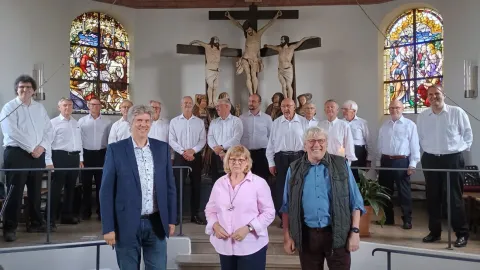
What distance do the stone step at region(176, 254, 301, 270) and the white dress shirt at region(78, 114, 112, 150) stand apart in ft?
7.03

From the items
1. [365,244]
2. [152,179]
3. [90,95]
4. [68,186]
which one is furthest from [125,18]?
[152,179]

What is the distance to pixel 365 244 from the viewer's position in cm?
509

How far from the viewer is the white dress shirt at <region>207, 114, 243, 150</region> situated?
6.21 m

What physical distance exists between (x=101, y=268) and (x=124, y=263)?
197 centimetres

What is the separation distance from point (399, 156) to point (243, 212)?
124 inches

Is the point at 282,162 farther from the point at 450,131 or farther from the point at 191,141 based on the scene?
the point at 450,131

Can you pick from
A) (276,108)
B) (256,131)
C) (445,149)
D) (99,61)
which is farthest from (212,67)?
(445,149)

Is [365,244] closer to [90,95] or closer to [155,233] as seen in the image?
[155,233]

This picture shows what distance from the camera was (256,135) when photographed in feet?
21.2

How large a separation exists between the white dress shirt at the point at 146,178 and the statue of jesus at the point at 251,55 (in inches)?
233

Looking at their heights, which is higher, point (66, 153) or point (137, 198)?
point (66, 153)

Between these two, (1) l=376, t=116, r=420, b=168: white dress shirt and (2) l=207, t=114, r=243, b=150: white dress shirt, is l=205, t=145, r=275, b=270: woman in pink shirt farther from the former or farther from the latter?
(1) l=376, t=116, r=420, b=168: white dress shirt

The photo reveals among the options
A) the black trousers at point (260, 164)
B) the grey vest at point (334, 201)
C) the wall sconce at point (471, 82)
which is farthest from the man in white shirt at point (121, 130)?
the wall sconce at point (471, 82)

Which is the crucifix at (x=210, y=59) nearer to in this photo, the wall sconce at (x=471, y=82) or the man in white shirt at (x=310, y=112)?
the man in white shirt at (x=310, y=112)
